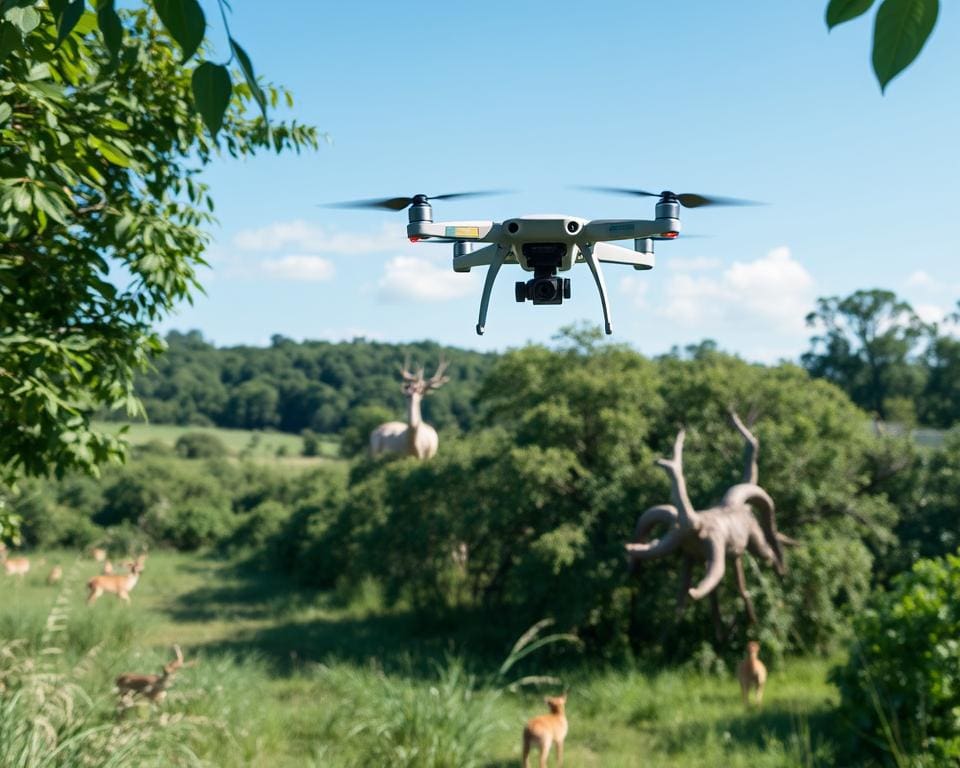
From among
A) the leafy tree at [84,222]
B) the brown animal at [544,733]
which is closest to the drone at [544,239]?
the leafy tree at [84,222]

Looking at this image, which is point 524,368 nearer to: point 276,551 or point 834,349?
point 276,551

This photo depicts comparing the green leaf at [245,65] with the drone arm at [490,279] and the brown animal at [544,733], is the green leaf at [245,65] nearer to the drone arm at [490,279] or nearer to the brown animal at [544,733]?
the drone arm at [490,279]

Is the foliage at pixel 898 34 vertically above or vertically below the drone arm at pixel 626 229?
above

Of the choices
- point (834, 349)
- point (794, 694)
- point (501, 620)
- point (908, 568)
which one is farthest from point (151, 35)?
point (834, 349)

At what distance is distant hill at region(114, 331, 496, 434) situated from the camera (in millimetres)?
33625

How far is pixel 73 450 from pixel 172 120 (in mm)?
1884

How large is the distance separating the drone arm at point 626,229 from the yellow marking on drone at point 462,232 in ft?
0.40

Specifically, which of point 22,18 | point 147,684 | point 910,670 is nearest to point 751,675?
point 910,670

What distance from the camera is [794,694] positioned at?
33.3 ft

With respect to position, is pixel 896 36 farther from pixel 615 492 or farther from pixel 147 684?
pixel 615 492

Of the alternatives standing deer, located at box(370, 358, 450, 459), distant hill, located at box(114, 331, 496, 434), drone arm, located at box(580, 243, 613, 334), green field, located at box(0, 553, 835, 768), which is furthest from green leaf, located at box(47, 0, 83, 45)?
distant hill, located at box(114, 331, 496, 434)

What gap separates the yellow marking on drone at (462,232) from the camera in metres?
0.96

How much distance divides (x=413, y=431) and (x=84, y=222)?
3.87 m

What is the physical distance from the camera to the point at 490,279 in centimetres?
98
